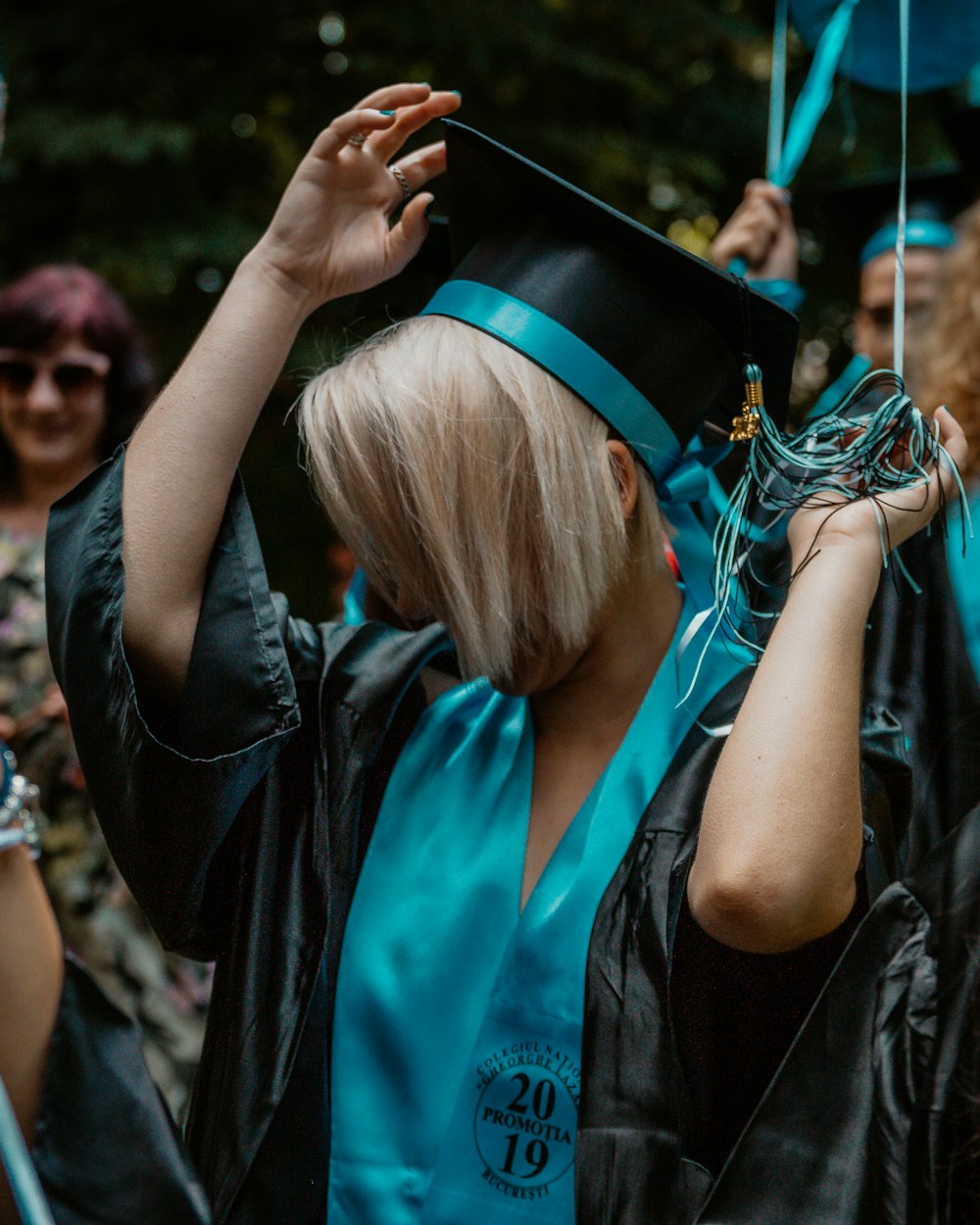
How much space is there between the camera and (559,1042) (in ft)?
5.56

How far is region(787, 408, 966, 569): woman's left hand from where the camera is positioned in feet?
5.63

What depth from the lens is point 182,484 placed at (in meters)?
1.82

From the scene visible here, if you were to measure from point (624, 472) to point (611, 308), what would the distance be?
0.21 m

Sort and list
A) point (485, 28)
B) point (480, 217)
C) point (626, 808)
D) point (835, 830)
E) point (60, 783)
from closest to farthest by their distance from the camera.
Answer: point (835, 830) → point (626, 808) → point (480, 217) → point (60, 783) → point (485, 28)

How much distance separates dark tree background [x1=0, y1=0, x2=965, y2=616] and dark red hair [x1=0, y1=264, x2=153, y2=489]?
3.91 ft

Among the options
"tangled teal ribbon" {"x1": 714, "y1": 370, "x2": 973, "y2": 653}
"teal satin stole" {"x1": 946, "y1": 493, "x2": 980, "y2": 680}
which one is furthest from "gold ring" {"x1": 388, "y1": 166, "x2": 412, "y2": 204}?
"teal satin stole" {"x1": 946, "y1": 493, "x2": 980, "y2": 680}

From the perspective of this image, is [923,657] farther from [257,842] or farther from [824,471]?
[257,842]

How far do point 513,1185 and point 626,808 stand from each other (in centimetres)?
46

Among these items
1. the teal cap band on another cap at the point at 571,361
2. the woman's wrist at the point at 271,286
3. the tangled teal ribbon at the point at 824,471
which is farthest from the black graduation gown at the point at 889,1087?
the woman's wrist at the point at 271,286

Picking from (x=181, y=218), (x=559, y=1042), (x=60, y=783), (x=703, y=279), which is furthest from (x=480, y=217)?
(x=181, y=218)

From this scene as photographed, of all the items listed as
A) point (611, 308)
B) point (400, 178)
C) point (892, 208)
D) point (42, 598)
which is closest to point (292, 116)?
point (892, 208)

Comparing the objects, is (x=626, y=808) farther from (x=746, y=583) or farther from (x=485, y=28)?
(x=485, y=28)

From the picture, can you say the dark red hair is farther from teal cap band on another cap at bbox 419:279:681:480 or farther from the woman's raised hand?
teal cap band on another cap at bbox 419:279:681:480

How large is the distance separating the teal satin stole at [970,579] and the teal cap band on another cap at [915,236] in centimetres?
115
